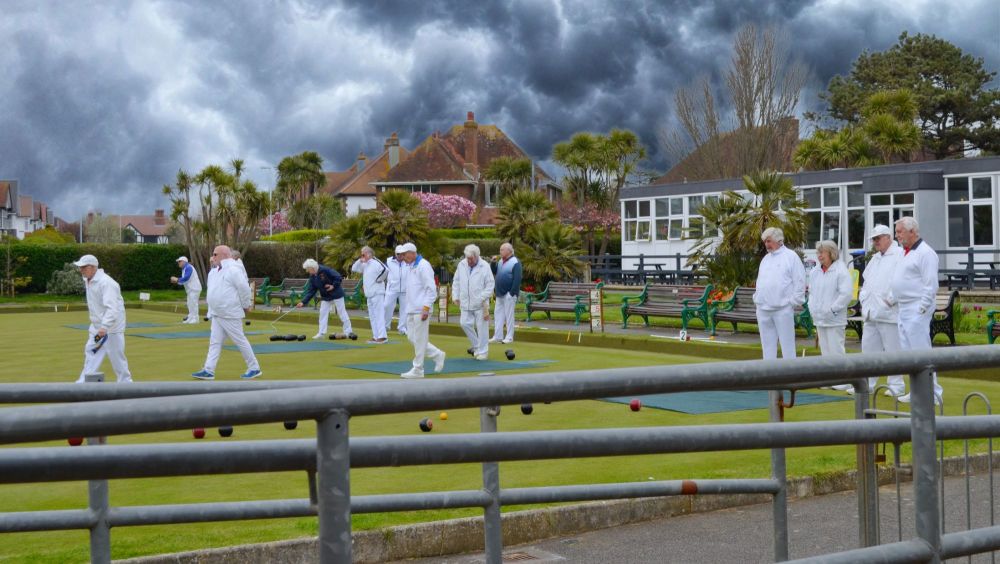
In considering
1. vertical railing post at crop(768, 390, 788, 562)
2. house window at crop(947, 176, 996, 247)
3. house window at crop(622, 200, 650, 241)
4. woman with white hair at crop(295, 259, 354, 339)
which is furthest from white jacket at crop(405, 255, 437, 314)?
house window at crop(622, 200, 650, 241)

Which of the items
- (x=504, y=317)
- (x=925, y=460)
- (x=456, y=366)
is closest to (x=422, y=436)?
(x=925, y=460)

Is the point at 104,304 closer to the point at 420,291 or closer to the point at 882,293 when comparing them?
the point at 420,291

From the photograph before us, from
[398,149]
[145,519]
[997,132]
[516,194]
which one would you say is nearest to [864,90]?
[997,132]

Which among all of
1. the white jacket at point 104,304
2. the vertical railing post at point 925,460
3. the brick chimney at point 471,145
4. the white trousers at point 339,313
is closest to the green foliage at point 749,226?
the white trousers at point 339,313

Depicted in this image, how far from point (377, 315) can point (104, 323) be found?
9164 millimetres

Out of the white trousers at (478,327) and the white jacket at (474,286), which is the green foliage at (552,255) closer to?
the white trousers at (478,327)

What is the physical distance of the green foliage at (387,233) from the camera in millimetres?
39125

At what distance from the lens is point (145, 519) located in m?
3.72

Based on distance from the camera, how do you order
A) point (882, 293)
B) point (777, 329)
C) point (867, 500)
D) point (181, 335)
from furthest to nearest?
point (181, 335)
point (777, 329)
point (882, 293)
point (867, 500)

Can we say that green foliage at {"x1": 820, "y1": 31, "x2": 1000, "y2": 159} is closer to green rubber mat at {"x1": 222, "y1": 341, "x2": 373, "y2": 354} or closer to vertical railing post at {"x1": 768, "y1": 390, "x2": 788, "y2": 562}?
green rubber mat at {"x1": 222, "y1": 341, "x2": 373, "y2": 354}

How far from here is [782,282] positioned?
12.8 metres

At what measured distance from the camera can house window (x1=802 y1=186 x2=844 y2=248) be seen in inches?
1561

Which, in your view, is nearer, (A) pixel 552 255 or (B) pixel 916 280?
(B) pixel 916 280

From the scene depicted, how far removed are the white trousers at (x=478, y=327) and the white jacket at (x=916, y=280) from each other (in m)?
8.50
